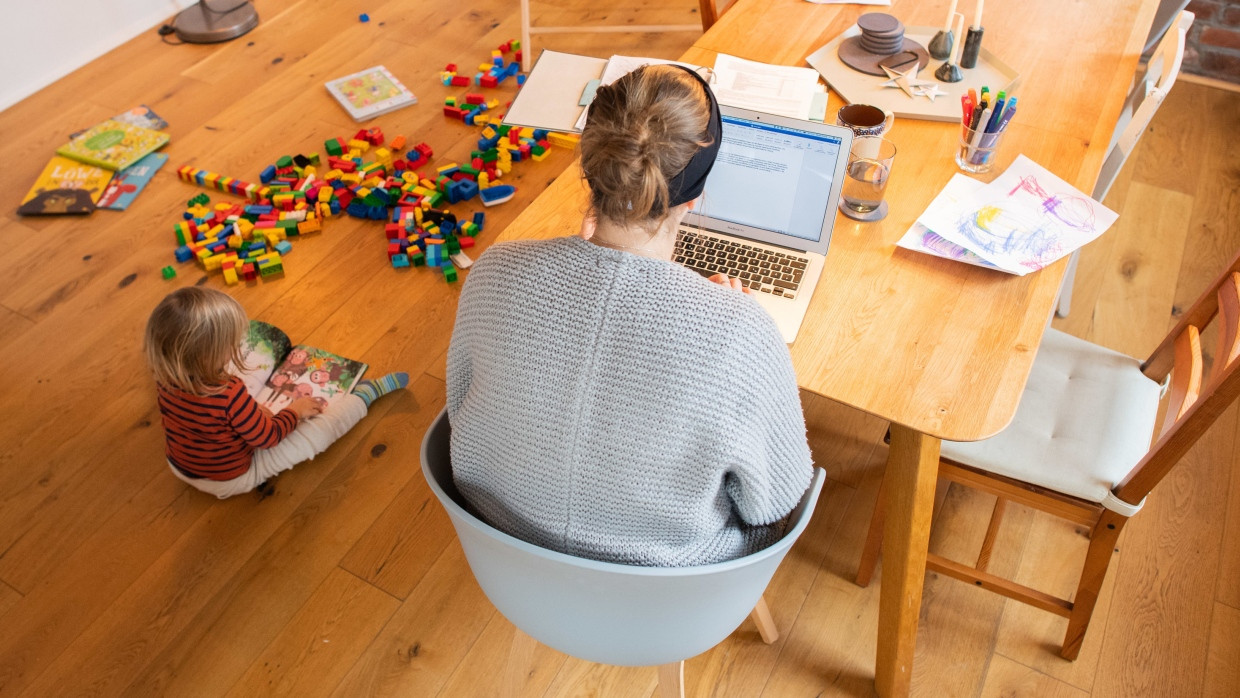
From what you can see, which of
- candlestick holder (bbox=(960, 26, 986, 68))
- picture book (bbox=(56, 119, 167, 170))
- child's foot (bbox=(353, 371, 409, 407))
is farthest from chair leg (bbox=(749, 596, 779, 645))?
picture book (bbox=(56, 119, 167, 170))

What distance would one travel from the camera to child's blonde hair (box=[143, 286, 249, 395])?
179cm

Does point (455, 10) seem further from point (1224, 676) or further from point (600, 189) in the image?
point (1224, 676)

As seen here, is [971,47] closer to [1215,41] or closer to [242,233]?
[1215,41]

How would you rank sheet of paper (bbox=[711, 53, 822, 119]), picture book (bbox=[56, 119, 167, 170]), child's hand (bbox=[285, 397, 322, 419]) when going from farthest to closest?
picture book (bbox=[56, 119, 167, 170]) → child's hand (bbox=[285, 397, 322, 419]) → sheet of paper (bbox=[711, 53, 822, 119])

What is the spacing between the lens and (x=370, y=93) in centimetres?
319

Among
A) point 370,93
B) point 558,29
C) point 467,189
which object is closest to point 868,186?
point 467,189

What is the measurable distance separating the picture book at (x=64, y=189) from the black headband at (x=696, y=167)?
95.6 inches

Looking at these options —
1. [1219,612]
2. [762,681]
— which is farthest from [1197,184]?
[762,681]

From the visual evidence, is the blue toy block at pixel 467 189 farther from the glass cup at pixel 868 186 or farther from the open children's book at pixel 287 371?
the glass cup at pixel 868 186

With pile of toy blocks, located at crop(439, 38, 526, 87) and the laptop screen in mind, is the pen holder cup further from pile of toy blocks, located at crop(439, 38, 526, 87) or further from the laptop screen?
pile of toy blocks, located at crop(439, 38, 526, 87)

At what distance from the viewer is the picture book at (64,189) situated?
282 cm

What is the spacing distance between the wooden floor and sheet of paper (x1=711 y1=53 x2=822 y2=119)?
2.56 feet

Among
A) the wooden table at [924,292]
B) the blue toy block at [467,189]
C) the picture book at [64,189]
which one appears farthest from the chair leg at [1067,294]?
the picture book at [64,189]

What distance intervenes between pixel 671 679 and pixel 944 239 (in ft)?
2.91
